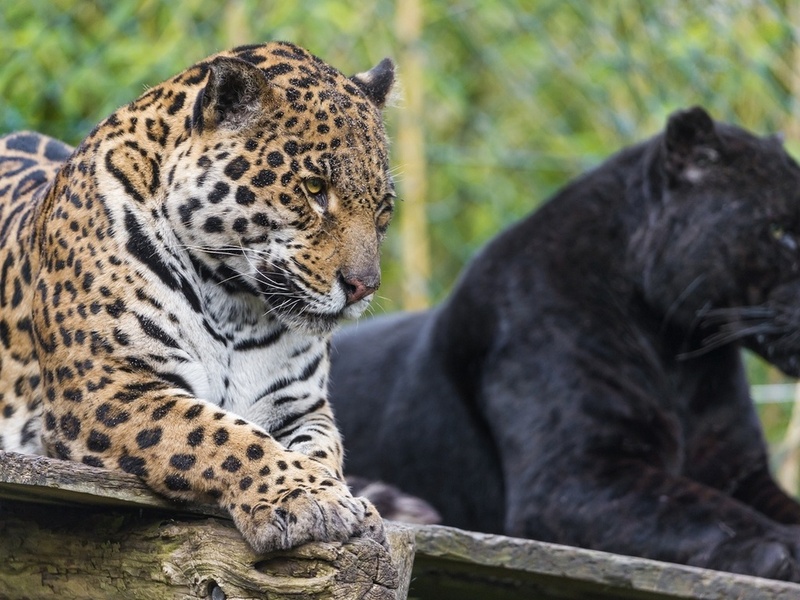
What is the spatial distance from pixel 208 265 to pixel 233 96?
0.47 meters

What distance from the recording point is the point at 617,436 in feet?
18.5

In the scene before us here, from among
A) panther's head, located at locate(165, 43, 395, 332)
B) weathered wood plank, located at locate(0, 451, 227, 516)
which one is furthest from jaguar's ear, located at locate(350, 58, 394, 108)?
weathered wood plank, located at locate(0, 451, 227, 516)

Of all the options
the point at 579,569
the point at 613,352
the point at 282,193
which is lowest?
A: the point at 579,569

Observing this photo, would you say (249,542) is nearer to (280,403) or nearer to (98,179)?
(280,403)

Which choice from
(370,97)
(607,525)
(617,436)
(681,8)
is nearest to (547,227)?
(617,436)

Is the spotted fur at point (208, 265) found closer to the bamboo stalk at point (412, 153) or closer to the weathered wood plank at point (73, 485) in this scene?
the weathered wood plank at point (73, 485)

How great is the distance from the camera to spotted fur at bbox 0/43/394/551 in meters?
3.20

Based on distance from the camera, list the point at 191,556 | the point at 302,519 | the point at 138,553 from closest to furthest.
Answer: the point at 302,519
the point at 191,556
the point at 138,553

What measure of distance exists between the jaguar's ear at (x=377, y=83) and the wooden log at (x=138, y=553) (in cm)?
139

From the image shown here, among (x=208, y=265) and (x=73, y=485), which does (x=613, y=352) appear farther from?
(x=73, y=485)

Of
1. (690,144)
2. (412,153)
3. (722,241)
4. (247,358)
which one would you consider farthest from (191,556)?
(412,153)

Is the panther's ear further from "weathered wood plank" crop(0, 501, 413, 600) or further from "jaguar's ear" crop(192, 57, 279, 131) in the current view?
"weathered wood plank" crop(0, 501, 413, 600)

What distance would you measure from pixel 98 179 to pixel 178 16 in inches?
238

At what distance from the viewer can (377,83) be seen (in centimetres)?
385
